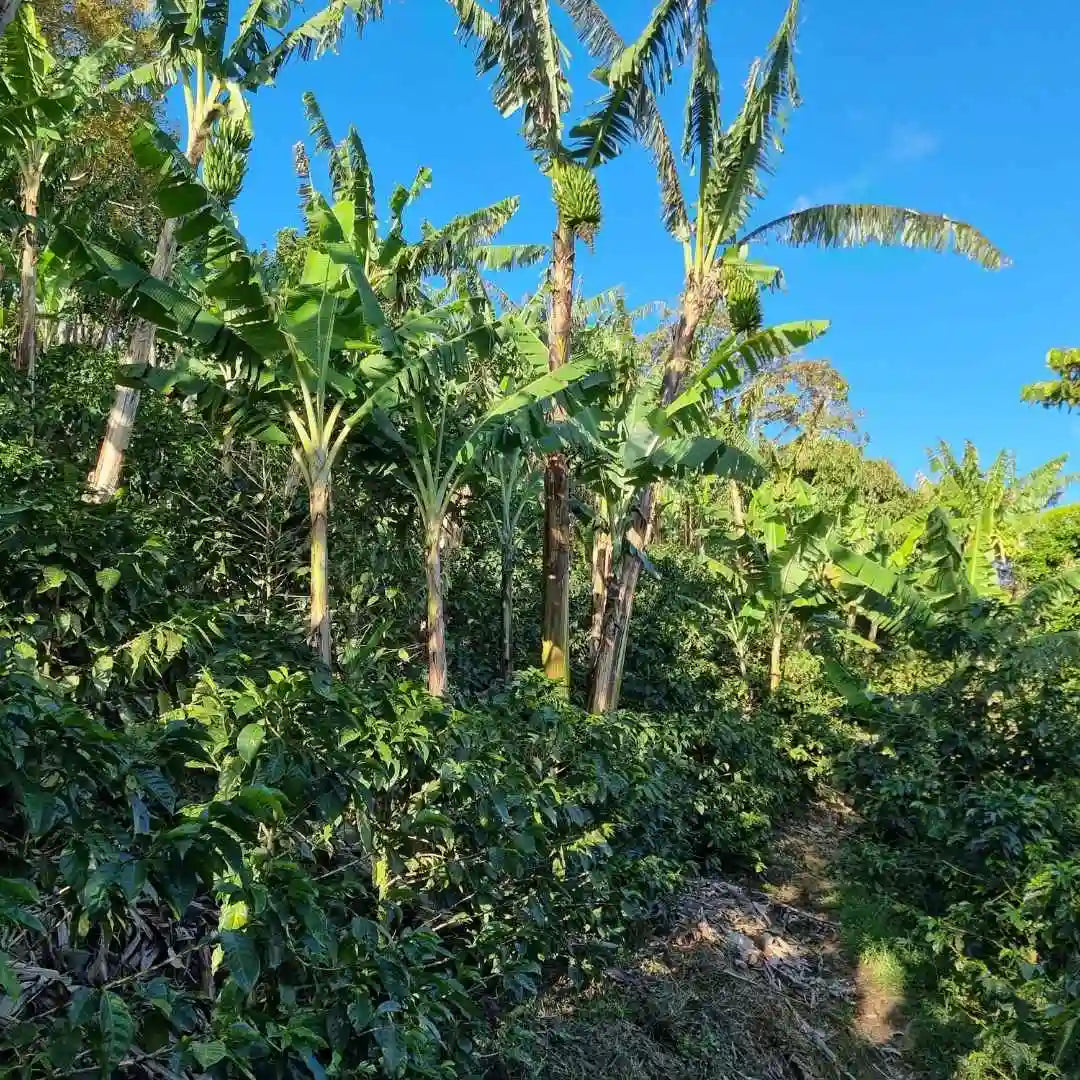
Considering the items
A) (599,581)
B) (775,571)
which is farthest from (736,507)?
(599,581)

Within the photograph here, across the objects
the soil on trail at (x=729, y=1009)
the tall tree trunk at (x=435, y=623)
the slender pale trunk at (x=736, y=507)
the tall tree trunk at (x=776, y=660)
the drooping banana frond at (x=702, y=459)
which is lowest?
the soil on trail at (x=729, y=1009)

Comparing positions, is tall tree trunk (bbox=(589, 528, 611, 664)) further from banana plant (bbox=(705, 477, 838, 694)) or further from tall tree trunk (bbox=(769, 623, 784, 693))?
tall tree trunk (bbox=(769, 623, 784, 693))

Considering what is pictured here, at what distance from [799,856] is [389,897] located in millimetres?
5507

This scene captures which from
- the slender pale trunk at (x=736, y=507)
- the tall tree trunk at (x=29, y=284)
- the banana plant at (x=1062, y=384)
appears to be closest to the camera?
the tall tree trunk at (x=29, y=284)

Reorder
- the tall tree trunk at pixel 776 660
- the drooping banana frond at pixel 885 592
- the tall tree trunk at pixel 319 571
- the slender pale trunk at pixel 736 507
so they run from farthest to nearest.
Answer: the slender pale trunk at pixel 736 507
the tall tree trunk at pixel 776 660
the drooping banana frond at pixel 885 592
the tall tree trunk at pixel 319 571

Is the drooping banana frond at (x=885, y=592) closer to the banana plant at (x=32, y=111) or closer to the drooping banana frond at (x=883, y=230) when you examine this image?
the drooping banana frond at (x=883, y=230)

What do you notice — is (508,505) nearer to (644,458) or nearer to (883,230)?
(644,458)

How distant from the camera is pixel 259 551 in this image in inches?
253

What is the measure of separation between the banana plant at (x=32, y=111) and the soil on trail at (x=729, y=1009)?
6112mm

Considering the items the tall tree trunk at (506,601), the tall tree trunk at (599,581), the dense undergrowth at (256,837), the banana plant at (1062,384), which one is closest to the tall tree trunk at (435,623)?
the dense undergrowth at (256,837)

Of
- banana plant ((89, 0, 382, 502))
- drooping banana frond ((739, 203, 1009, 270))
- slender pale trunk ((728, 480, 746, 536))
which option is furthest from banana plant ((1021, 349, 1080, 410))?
banana plant ((89, 0, 382, 502))

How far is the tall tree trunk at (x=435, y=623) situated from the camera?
548cm

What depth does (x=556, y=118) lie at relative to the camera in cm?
678

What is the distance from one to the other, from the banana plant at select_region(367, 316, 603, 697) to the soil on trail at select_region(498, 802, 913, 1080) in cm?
219
